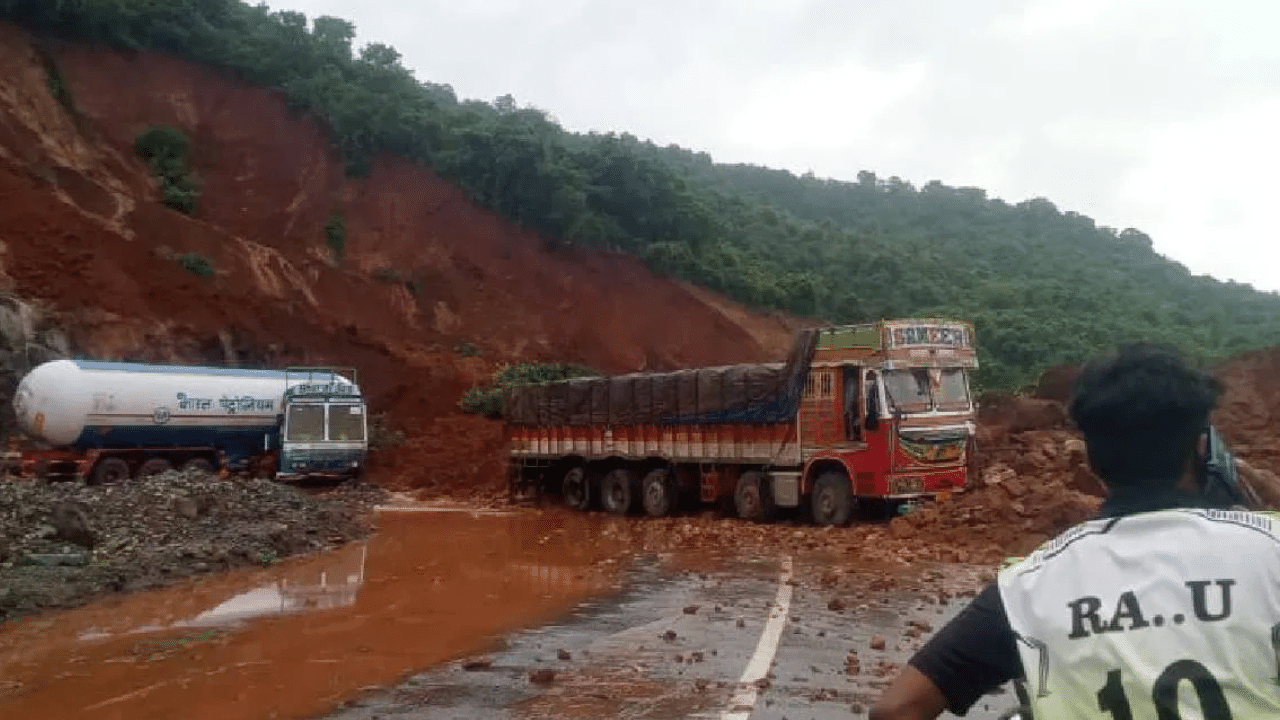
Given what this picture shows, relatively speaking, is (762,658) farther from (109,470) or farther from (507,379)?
(507,379)

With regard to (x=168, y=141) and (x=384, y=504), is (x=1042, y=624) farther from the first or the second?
(x=168, y=141)

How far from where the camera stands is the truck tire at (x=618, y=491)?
2275 centimetres

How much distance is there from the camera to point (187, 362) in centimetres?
3597

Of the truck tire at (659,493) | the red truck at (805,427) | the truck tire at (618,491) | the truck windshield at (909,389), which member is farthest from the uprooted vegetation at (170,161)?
the truck windshield at (909,389)

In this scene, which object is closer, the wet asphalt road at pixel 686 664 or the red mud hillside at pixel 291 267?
the wet asphalt road at pixel 686 664

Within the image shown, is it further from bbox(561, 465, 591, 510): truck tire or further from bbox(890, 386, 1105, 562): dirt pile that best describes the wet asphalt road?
bbox(561, 465, 591, 510): truck tire

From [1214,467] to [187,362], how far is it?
120 feet

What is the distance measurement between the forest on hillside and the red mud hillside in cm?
102

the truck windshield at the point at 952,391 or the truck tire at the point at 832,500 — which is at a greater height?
the truck windshield at the point at 952,391

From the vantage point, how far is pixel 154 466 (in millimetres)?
28234

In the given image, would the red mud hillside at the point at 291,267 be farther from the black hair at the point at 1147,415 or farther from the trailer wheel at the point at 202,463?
the black hair at the point at 1147,415

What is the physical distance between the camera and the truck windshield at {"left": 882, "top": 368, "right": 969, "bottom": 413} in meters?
17.6

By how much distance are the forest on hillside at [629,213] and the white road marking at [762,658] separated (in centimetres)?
3853

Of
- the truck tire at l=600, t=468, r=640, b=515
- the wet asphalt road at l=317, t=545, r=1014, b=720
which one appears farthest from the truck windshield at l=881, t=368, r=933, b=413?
the truck tire at l=600, t=468, r=640, b=515
